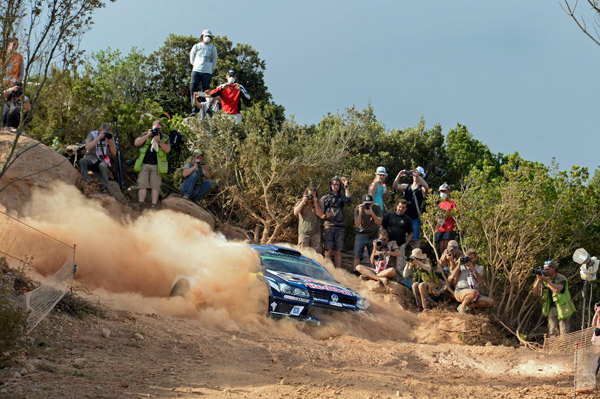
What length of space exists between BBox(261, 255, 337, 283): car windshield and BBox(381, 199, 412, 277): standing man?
2883 mm

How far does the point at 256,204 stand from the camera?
742 inches

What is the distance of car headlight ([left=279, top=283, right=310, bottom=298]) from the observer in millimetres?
12047

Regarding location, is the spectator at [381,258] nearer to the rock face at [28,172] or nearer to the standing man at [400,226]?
the standing man at [400,226]

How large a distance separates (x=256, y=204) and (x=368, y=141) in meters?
7.06

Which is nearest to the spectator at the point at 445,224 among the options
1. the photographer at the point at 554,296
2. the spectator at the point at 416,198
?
the spectator at the point at 416,198

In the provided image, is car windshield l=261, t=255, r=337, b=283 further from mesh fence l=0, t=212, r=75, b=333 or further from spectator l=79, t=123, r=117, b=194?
spectator l=79, t=123, r=117, b=194

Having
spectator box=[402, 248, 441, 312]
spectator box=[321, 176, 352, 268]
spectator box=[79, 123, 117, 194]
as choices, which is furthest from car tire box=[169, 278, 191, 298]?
spectator box=[402, 248, 441, 312]

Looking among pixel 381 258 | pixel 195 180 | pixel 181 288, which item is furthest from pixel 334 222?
pixel 181 288

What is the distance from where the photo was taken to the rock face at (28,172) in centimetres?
1431

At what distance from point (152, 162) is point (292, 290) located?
6110mm

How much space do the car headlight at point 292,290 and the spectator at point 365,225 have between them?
411 centimetres

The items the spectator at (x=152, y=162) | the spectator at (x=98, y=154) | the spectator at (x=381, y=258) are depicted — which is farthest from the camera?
the spectator at (x=152, y=162)

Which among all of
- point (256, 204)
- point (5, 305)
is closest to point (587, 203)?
point (256, 204)

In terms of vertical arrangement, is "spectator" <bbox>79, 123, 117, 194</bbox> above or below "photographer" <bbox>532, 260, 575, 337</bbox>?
above
